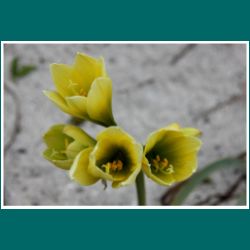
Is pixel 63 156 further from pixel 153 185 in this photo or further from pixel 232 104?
pixel 232 104

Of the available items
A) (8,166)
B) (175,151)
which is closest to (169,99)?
(8,166)

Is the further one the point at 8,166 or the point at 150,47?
the point at 150,47

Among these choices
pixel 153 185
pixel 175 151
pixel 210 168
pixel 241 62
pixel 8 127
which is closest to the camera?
pixel 175 151

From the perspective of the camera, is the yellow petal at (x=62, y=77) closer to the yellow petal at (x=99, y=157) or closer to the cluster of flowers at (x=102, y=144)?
the cluster of flowers at (x=102, y=144)

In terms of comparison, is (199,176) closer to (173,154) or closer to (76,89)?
(173,154)

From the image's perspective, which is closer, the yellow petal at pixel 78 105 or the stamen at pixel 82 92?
the yellow petal at pixel 78 105

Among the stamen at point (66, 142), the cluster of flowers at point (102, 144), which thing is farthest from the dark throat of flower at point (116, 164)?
the stamen at point (66, 142)

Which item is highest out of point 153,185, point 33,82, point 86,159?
point 33,82

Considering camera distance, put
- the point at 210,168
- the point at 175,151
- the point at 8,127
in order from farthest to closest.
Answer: the point at 8,127 → the point at 210,168 → the point at 175,151
